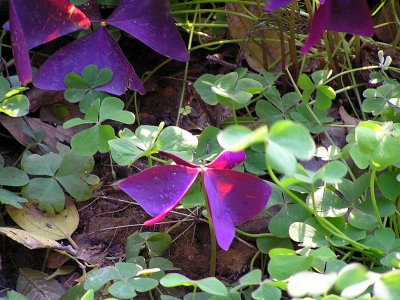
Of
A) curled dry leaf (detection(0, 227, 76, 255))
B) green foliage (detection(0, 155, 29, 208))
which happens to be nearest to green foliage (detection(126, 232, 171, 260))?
curled dry leaf (detection(0, 227, 76, 255))

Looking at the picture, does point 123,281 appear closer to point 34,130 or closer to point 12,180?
point 12,180

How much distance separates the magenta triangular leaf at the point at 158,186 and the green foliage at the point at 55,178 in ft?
0.95

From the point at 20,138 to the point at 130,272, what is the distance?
1.74 feet

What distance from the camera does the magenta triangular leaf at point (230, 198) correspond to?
1117 mm

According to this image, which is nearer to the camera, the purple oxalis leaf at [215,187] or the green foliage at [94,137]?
the purple oxalis leaf at [215,187]

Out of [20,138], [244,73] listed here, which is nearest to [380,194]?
[244,73]

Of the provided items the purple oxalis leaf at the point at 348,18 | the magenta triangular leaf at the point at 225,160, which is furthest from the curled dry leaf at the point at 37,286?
the purple oxalis leaf at the point at 348,18

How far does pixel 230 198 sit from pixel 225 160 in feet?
0.23

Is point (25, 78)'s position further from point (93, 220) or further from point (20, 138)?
point (93, 220)

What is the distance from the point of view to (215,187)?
112 centimetres

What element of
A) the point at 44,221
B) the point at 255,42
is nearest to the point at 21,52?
the point at 44,221

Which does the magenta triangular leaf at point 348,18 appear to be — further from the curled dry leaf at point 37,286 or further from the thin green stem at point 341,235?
the curled dry leaf at point 37,286

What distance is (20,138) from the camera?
1.52 m

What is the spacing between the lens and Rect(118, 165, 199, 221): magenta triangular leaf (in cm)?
115
